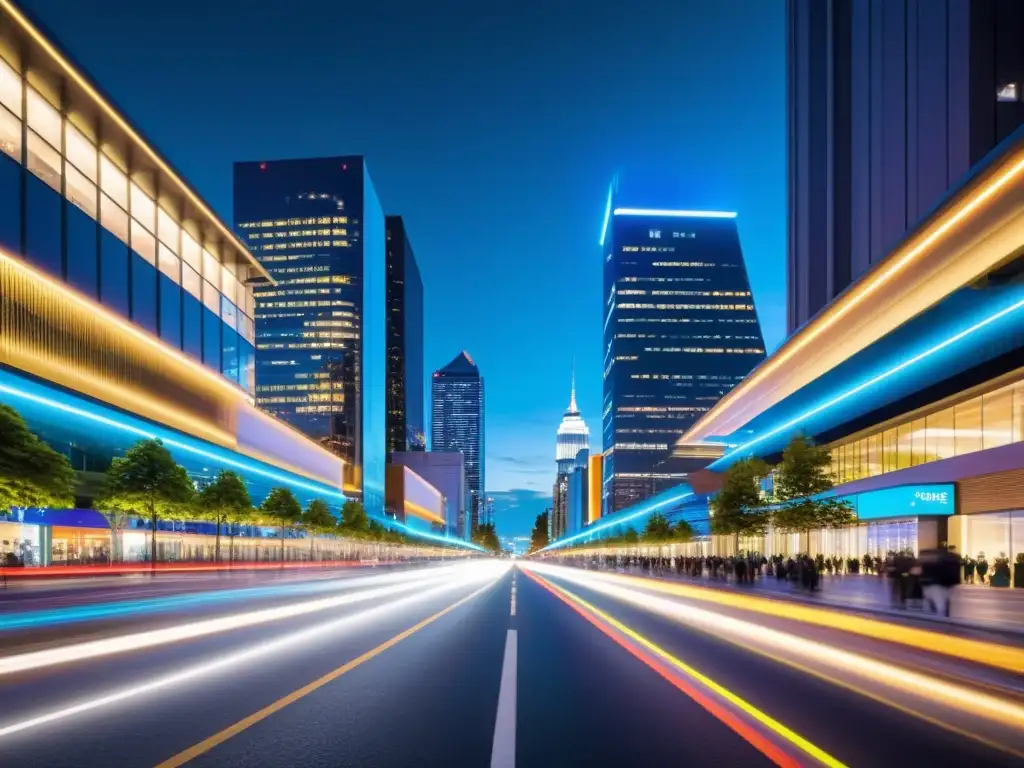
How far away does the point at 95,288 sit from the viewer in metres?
51.3

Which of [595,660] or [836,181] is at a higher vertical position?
[836,181]

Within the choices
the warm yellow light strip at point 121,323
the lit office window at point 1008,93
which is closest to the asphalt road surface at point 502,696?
the warm yellow light strip at point 121,323

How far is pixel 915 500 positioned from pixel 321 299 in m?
149

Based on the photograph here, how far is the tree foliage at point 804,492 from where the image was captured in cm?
4072

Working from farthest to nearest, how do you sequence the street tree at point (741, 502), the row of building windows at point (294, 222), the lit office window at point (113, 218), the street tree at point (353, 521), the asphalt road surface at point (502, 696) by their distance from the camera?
the row of building windows at point (294, 222) < the street tree at point (353, 521) < the lit office window at point (113, 218) < the street tree at point (741, 502) < the asphalt road surface at point (502, 696)

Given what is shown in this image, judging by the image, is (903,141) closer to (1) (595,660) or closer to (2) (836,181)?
(2) (836,181)

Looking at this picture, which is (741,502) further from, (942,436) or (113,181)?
(113,181)

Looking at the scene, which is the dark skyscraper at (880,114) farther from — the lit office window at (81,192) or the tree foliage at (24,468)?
the lit office window at (81,192)

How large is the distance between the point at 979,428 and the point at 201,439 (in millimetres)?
49899

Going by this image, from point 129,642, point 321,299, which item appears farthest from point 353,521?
point 129,642

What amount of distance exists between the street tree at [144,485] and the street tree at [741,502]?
29087 millimetres

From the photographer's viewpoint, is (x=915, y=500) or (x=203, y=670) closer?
(x=203, y=670)

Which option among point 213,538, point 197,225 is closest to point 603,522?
point 213,538

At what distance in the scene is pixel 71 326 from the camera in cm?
4616
